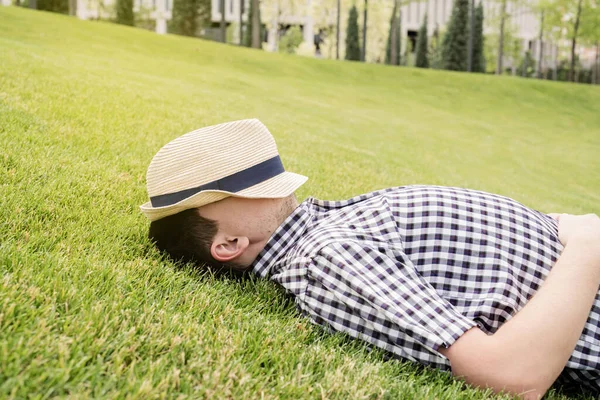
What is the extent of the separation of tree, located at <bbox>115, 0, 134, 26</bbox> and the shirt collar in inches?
2413

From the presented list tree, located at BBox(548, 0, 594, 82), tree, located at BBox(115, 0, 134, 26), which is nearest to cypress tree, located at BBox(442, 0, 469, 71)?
tree, located at BBox(548, 0, 594, 82)

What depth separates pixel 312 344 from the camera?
2121mm

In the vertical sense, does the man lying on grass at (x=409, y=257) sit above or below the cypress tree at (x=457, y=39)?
below

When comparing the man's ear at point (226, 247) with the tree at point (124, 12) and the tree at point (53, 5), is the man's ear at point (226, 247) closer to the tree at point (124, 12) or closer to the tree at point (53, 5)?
the tree at point (53, 5)

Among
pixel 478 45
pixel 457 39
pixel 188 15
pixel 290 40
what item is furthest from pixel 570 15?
pixel 188 15

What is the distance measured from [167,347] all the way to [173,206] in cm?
82

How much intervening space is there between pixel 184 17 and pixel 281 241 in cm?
6769

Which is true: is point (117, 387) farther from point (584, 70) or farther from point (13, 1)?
point (584, 70)

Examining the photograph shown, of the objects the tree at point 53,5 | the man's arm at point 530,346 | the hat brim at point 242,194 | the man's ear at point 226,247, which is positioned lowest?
the man's arm at point 530,346

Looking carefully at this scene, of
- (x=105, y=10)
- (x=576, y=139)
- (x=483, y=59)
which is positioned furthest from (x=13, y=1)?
(x=576, y=139)

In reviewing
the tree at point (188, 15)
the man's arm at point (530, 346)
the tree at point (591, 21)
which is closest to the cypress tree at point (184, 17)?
the tree at point (188, 15)

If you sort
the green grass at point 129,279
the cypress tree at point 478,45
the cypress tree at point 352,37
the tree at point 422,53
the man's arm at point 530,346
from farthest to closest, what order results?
1. the tree at point 422,53
2. the cypress tree at point 352,37
3. the cypress tree at point 478,45
4. the man's arm at point 530,346
5. the green grass at point 129,279

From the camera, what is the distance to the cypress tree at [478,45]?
6191 cm

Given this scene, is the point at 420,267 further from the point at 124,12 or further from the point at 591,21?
the point at 124,12
